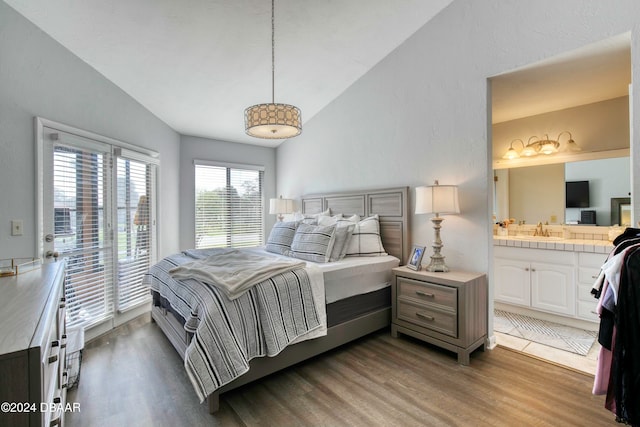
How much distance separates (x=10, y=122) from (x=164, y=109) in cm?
188

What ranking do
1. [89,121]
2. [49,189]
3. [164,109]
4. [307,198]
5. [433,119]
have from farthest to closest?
[307,198]
[164,109]
[433,119]
[89,121]
[49,189]

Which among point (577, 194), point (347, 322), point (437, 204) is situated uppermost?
point (577, 194)

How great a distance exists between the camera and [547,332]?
297cm

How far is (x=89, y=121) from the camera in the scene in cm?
285

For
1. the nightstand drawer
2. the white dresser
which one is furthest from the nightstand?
the white dresser

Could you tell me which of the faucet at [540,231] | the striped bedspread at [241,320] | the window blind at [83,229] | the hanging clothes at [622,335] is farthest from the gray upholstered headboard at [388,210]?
the window blind at [83,229]

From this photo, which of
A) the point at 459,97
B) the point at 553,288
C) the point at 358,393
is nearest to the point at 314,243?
the point at 358,393

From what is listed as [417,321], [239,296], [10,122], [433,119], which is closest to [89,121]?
[10,122]

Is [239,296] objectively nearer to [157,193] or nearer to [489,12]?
[157,193]

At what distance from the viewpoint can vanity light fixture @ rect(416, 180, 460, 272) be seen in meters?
2.73

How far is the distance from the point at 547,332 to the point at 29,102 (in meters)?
5.05

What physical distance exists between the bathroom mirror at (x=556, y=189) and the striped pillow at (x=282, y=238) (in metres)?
2.79

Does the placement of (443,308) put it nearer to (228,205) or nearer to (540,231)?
(540,231)

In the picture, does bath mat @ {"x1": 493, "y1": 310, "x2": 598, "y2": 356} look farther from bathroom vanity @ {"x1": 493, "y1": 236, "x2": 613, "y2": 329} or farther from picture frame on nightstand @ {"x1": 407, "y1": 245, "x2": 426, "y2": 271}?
picture frame on nightstand @ {"x1": 407, "y1": 245, "x2": 426, "y2": 271}
